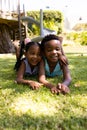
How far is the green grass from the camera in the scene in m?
3.06

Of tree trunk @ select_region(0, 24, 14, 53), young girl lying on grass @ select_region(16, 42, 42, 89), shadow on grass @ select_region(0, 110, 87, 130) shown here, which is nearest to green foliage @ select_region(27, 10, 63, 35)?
tree trunk @ select_region(0, 24, 14, 53)

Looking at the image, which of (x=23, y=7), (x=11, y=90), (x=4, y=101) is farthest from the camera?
(x=23, y=7)

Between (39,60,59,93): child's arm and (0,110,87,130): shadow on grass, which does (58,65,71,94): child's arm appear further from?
(0,110,87,130): shadow on grass

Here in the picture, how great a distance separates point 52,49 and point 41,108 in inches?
46.2

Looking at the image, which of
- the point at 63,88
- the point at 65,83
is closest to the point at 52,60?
the point at 65,83

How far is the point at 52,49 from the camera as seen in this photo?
4344 mm

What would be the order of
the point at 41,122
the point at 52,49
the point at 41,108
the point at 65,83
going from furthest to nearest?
the point at 52,49 → the point at 65,83 → the point at 41,108 → the point at 41,122

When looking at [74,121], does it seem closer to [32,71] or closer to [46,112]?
[46,112]

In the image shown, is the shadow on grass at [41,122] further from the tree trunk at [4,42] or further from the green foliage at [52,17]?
the green foliage at [52,17]

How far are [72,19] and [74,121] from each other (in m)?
37.3

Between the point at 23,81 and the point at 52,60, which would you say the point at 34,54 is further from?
the point at 23,81

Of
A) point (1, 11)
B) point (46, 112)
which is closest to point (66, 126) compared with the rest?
point (46, 112)

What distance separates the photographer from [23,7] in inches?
597

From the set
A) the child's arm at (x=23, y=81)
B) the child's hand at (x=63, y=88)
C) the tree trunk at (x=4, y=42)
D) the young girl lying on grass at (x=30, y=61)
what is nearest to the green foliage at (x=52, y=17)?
the tree trunk at (x=4, y=42)
